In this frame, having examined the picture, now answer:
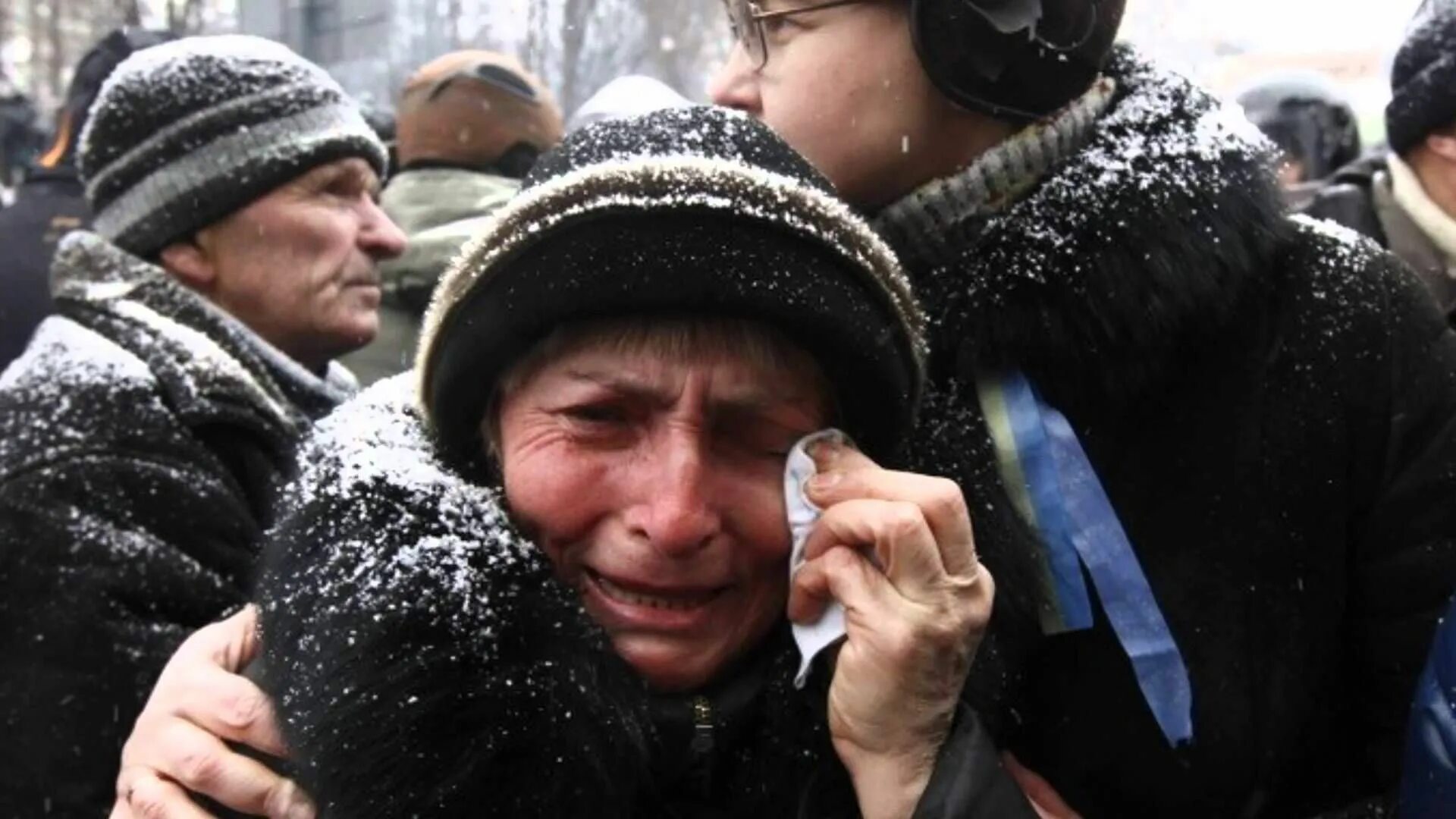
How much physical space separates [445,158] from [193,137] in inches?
49.9

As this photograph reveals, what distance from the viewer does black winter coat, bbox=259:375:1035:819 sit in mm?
1258

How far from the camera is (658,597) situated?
1356 millimetres

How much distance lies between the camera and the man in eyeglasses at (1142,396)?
160cm

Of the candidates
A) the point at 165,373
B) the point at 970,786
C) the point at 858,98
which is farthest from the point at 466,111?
the point at 970,786

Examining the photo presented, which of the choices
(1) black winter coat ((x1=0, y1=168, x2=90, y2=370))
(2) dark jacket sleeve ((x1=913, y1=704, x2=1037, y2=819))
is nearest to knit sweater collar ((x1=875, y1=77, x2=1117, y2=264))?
(2) dark jacket sleeve ((x1=913, y1=704, x2=1037, y2=819))

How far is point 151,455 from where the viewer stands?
2.30 meters

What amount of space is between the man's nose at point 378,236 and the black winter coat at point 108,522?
0.54 meters

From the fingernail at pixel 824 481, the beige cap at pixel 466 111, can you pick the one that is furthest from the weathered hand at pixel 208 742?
the beige cap at pixel 466 111

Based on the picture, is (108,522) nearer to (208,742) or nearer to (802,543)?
(208,742)

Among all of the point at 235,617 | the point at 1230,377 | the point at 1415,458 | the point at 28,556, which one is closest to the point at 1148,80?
the point at 1230,377

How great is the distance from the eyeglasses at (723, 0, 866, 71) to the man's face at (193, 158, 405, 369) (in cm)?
141

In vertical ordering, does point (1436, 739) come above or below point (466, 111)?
above

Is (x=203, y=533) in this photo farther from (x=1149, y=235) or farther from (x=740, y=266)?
(x=1149, y=235)

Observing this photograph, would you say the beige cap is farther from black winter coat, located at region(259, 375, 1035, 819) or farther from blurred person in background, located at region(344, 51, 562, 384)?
black winter coat, located at region(259, 375, 1035, 819)
